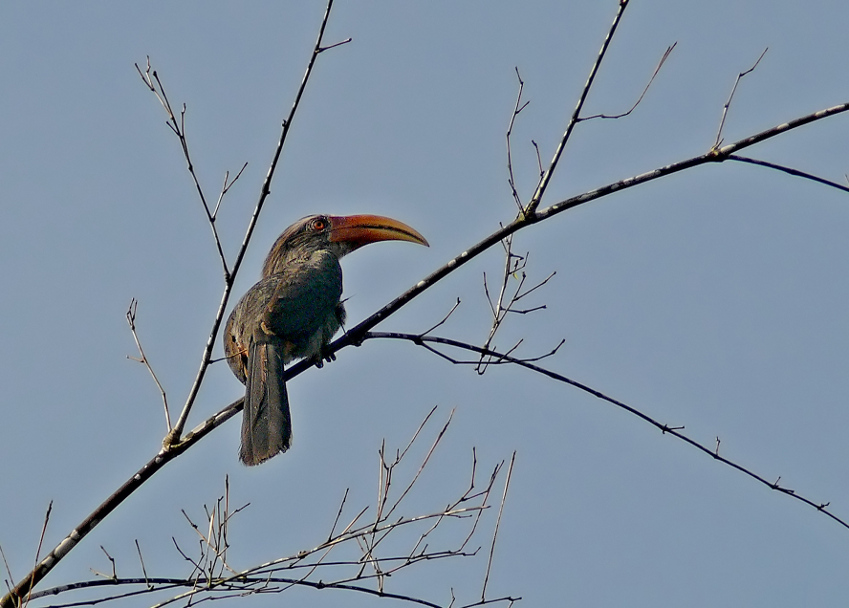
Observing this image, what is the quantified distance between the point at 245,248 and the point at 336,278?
321cm

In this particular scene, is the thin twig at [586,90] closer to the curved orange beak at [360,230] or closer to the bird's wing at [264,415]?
the bird's wing at [264,415]

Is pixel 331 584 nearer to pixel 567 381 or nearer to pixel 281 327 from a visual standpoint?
pixel 567 381

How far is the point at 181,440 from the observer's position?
475 centimetres

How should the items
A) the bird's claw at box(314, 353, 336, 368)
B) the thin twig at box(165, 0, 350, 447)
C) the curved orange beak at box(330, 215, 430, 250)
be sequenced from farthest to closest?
the curved orange beak at box(330, 215, 430, 250) → the bird's claw at box(314, 353, 336, 368) → the thin twig at box(165, 0, 350, 447)

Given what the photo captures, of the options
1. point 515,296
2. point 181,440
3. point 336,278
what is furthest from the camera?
Result: point 336,278

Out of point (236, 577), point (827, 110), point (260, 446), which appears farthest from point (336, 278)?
point (827, 110)

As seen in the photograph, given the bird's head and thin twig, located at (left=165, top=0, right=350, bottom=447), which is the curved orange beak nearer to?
the bird's head

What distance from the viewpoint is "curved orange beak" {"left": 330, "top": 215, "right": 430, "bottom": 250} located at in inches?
330

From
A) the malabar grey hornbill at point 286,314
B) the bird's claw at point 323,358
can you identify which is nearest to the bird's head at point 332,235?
the malabar grey hornbill at point 286,314

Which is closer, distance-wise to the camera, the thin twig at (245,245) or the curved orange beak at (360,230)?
the thin twig at (245,245)

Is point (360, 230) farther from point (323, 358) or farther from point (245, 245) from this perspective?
point (245, 245)

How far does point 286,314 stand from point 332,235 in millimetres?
1825

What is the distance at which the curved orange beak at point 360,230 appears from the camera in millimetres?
8383

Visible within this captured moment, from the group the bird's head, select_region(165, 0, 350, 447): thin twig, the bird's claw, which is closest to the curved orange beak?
the bird's head
